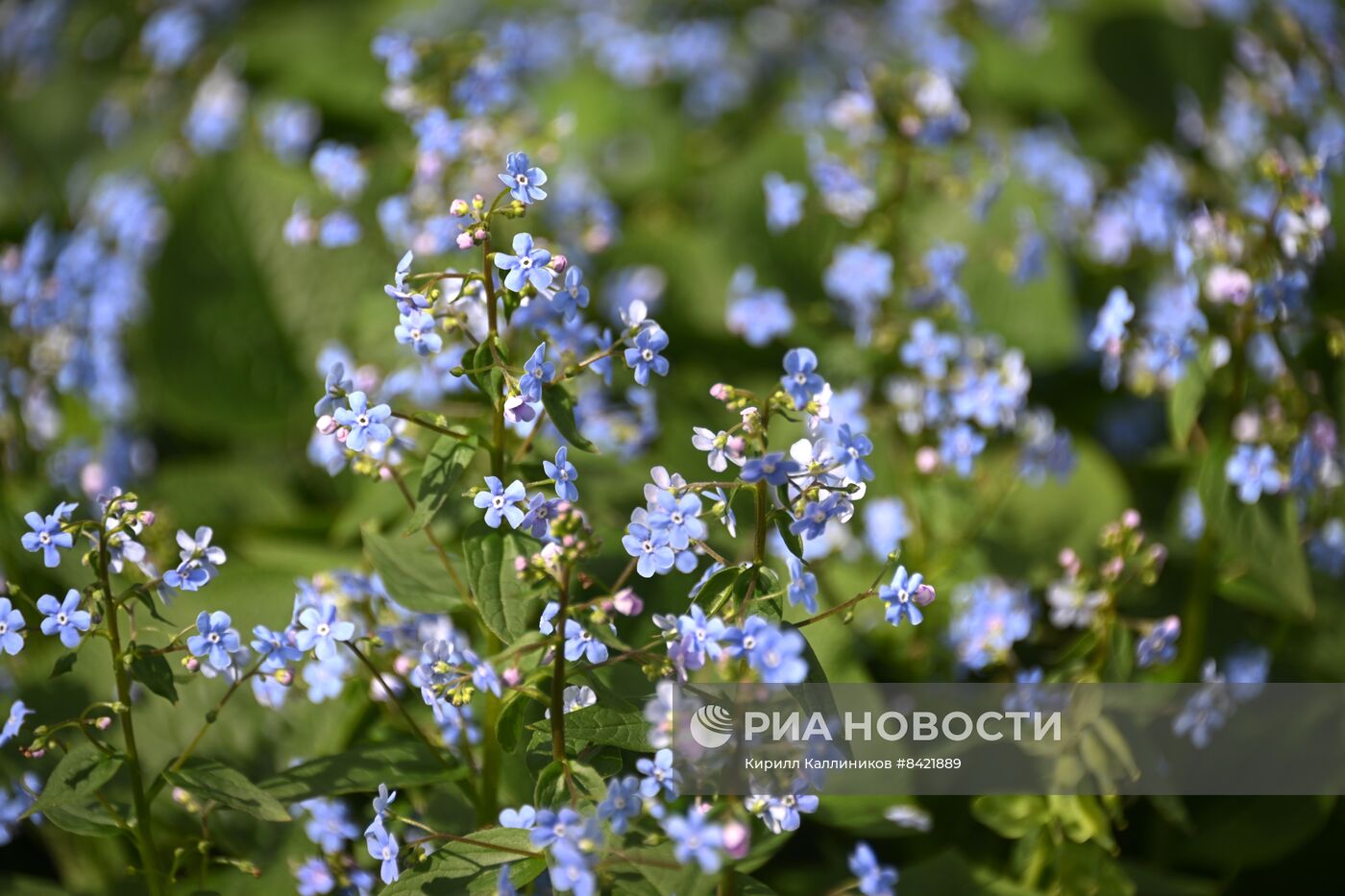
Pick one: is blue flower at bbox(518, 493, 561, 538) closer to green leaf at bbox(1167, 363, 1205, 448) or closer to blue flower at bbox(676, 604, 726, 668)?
blue flower at bbox(676, 604, 726, 668)

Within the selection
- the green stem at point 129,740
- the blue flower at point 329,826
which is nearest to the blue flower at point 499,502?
the green stem at point 129,740

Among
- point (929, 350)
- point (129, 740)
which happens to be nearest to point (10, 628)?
point (129, 740)

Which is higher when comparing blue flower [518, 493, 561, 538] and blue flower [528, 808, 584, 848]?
blue flower [518, 493, 561, 538]

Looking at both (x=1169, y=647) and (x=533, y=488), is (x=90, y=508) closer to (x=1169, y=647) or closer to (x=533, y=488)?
(x=533, y=488)

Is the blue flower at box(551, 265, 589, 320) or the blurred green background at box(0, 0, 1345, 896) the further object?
the blurred green background at box(0, 0, 1345, 896)

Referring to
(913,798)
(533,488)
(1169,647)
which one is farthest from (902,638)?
(533,488)

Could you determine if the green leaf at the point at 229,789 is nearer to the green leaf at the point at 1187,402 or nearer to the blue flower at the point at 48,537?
the blue flower at the point at 48,537

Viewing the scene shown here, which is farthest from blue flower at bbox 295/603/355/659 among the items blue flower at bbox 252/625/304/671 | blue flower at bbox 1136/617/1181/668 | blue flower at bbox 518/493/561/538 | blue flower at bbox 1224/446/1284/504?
blue flower at bbox 1224/446/1284/504

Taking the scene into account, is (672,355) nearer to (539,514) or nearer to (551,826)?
(539,514)
